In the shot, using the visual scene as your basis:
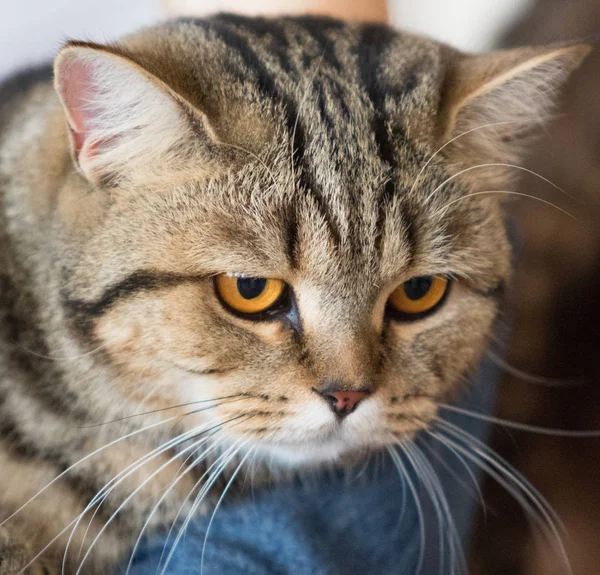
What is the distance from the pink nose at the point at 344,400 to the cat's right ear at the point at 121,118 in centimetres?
30

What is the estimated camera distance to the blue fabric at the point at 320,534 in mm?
733

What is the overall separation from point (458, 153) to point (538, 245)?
0.95 metres

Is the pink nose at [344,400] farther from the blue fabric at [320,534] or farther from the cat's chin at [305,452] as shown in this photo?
the blue fabric at [320,534]

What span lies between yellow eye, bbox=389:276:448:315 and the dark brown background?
688mm

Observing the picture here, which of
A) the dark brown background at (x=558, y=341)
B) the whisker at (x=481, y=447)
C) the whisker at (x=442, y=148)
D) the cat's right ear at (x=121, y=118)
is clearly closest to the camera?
the cat's right ear at (x=121, y=118)

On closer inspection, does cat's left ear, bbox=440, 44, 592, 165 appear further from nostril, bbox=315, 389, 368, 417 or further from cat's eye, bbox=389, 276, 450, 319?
nostril, bbox=315, 389, 368, 417

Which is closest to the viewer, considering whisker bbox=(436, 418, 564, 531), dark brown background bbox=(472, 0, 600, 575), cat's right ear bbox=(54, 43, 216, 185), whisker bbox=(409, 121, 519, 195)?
cat's right ear bbox=(54, 43, 216, 185)

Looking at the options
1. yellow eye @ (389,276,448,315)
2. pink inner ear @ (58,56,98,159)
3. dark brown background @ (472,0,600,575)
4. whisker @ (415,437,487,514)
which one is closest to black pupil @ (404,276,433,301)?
yellow eye @ (389,276,448,315)

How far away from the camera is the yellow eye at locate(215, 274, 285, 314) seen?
25.3 inches

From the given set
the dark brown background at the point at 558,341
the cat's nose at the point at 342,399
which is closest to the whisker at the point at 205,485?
the cat's nose at the point at 342,399

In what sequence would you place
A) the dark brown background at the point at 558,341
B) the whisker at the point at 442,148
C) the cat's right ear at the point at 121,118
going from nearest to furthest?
the cat's right ear at the point at 121,118 → the whisker at the point at 442,148 → the dark brown background at the point at 558,341

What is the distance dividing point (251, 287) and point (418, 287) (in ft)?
0.69

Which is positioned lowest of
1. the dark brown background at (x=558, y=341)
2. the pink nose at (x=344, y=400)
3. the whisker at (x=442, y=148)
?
the dark brown background at (x=558, y=341)

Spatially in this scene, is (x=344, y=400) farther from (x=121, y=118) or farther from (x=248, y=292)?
(x=121, y=118)
